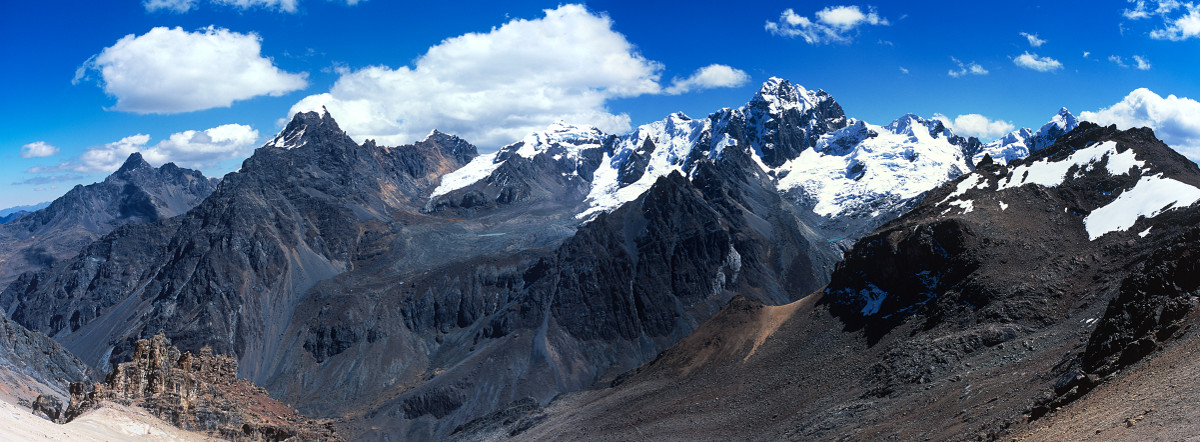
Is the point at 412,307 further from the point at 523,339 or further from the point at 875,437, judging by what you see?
the point at 875,437

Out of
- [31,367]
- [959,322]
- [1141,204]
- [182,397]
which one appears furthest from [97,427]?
[1141,204]

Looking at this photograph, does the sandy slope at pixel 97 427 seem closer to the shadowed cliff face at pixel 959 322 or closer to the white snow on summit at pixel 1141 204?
the shadowed cliff face at pixel 959 322

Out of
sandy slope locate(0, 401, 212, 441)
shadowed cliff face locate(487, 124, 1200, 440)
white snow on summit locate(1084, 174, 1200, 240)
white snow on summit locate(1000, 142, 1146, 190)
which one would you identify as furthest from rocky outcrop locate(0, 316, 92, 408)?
white snow on summit locate(1000, 142, 1146, 190)

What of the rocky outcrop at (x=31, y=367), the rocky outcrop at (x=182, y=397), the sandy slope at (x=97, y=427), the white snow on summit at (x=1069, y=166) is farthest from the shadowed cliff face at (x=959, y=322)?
the rocky outcrop at (x=31, y=367)

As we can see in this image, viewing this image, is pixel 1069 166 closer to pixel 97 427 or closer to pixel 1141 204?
pixel 1141 204

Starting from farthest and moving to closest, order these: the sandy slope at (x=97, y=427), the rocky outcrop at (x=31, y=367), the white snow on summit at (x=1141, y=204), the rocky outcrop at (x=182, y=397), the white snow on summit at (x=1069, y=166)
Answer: the white snow on summit at (x=1069, y=166), the rocky outcrop at (x=31, y=367), the white snow on summit at (x=1141, y=204), the rocky outcrop at (x=182, y=397), the sandy slope at (x=97, y=427)

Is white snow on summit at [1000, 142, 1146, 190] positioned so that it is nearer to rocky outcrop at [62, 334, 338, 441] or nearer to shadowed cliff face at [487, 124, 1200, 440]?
shadowed cliff face at [487, 124, 1200, 440]
